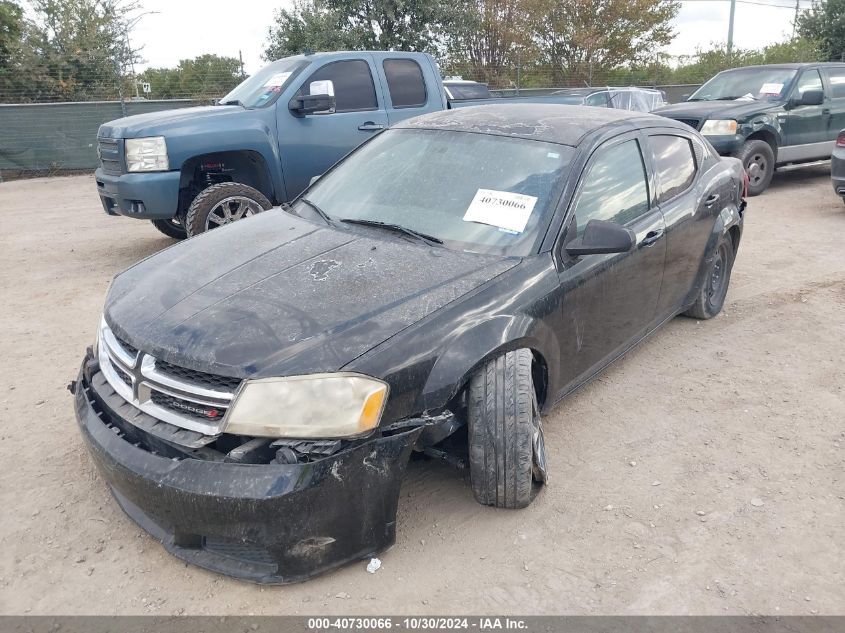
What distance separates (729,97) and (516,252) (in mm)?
8992

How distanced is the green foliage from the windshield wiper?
53.0 ft

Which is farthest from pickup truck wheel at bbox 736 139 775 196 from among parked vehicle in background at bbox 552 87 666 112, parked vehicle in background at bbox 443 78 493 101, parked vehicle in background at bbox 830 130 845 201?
parked vehicle in background at bbox 443 78 493 101

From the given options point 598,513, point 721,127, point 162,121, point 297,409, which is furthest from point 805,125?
point 297,409

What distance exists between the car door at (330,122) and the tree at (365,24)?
11682mm

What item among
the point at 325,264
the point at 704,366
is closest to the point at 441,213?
the point at 325,264

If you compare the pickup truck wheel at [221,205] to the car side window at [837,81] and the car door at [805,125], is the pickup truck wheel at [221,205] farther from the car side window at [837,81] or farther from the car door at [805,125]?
the car side window at [837,81]

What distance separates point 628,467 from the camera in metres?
3.20

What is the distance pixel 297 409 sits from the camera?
224 cm

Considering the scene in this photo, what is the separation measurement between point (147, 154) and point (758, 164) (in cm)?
823

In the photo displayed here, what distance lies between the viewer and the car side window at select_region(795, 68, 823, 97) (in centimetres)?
982

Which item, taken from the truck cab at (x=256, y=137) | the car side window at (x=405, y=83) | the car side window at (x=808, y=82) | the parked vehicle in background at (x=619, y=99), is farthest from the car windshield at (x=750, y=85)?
the car side window at (x=405, y=83)

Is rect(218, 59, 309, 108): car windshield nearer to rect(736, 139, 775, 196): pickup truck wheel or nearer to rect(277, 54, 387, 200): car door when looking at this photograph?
rect(277, 54, 387, 200): car door

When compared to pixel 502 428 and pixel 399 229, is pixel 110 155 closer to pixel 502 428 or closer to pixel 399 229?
pixel 399 229
